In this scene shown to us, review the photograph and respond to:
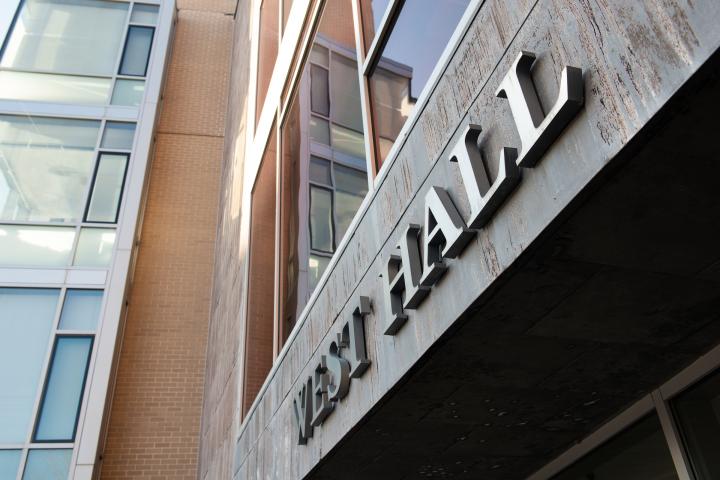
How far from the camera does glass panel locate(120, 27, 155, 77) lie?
16641 mm

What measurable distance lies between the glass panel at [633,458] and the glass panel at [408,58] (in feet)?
7.82

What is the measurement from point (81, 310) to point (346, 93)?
29.2ft

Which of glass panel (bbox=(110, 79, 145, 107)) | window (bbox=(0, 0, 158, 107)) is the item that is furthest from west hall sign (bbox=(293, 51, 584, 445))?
window (bbox=(0, 0, 158, 107))

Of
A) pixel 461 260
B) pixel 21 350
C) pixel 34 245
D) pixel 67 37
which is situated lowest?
pixel 461 260

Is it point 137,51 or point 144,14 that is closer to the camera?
point 137,51

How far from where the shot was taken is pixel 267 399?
7.05m


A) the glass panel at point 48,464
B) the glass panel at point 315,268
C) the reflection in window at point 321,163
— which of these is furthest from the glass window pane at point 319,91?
the glass panel at point 48,464

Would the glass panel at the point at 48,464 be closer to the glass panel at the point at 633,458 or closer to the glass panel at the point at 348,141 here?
the glass panel at the point at 348,141

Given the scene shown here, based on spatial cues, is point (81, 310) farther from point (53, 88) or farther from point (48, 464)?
point (53, 88)

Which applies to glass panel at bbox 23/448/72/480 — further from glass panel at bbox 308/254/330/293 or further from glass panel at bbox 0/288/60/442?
glass panel at bbox 308/254/330/293

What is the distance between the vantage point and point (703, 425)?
3.70 metres

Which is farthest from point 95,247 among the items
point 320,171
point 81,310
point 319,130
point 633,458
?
point 633,458

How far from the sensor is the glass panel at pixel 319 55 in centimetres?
682

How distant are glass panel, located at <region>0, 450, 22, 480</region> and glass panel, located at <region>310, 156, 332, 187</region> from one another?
769cm
